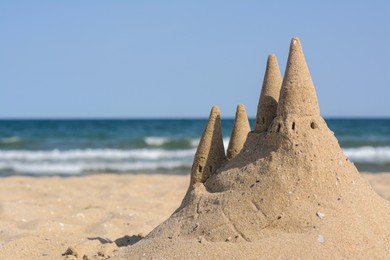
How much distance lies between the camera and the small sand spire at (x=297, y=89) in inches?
160

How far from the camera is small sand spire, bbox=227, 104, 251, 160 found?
4652 mm

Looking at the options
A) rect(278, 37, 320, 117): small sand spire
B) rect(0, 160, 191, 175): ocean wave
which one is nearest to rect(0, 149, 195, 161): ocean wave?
rect(0, 160, 191, 175): ocean wave

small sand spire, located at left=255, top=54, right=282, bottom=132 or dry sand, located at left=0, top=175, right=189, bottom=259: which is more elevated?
small sand spire, located at left=255, top=54, right=282, bottom=132

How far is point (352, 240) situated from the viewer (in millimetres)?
3787

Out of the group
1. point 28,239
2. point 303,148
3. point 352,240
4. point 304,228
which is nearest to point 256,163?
point 303,148

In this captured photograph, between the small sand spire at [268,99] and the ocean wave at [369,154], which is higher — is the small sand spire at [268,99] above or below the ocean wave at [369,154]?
above

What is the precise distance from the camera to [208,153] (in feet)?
15.0

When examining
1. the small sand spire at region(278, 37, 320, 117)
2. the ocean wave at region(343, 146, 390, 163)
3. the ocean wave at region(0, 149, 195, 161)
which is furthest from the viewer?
the ocean wave at region(0, 149, 195, 161)

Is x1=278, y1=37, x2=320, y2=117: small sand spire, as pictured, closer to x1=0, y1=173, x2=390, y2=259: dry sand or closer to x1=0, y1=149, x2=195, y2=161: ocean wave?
x1=0, y1=173, x2=390, y2=259: dry sand

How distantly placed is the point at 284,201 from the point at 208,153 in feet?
3.00

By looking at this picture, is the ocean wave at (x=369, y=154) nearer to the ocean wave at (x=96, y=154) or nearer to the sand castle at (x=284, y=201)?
the ocean wave at (x=96, y=154)

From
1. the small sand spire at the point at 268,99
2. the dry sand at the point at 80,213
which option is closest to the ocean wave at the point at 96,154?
the dry sand at the point at 80,213

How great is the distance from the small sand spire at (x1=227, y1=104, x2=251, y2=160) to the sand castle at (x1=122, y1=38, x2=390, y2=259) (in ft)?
0.83

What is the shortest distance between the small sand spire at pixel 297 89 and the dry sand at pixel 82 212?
193 centimetres
